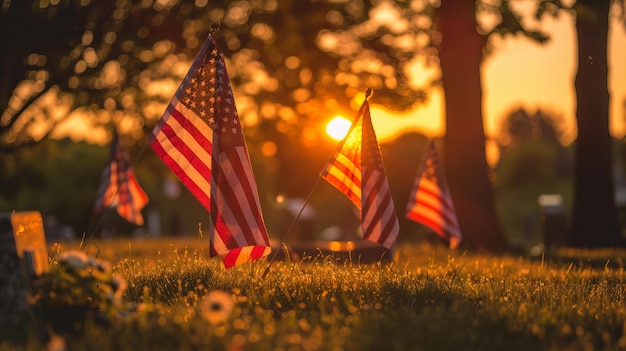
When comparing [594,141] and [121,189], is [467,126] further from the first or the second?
[121,189]

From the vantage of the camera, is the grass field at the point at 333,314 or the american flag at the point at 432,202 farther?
the american flag at the point at 432,202

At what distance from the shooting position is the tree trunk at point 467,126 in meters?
20.0

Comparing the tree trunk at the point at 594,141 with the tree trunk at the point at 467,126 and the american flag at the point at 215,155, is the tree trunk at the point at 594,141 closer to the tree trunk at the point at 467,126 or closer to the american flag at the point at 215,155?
the tree trunk at the point at 467,126

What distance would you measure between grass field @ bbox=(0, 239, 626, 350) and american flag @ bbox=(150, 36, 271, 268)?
1.36ft

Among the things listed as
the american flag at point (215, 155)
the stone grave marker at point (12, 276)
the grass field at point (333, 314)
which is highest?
the american flag at point (215, 155)

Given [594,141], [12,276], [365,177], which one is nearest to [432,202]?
[365,177]

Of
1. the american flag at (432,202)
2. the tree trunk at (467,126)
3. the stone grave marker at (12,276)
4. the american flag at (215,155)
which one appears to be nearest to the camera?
the stone grave marker at (12,276)

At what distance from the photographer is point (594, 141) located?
2097cm

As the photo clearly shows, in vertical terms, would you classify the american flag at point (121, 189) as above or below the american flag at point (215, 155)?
below

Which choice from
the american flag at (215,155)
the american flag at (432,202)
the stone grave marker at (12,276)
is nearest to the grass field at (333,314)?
the stone grave marker at (12,276)

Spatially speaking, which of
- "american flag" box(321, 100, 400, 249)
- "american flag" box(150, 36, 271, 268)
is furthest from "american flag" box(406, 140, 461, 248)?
"american flag" box(150, 36, 271, 268)

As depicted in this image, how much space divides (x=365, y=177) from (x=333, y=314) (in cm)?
316

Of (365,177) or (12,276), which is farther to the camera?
(365,177)

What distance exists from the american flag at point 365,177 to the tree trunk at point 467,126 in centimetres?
982
